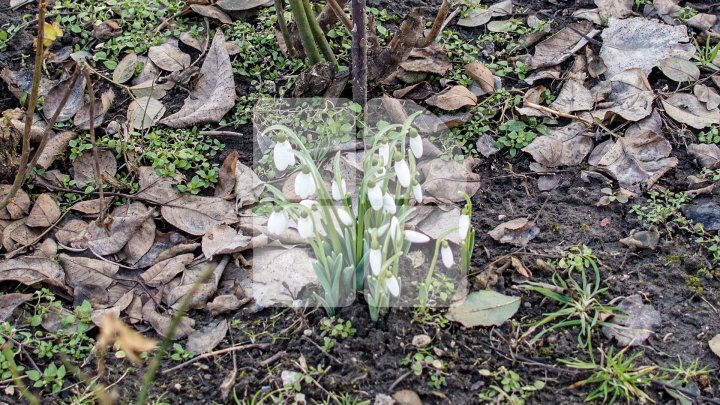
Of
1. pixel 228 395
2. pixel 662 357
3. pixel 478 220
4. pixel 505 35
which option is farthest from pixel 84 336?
pixel 505 35

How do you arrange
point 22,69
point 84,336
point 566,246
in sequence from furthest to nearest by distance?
point 22,69 → point 566,246 → point 84,336

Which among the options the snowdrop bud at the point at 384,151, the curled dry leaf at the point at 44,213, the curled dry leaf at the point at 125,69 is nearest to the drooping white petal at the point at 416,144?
the snowdrop bud at the point at 384,151

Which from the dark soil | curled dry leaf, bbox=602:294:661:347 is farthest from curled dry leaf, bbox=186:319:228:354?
curled dry leaf, bbox=602:294:661:347

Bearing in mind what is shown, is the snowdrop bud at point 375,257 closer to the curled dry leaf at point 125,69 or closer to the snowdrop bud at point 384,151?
the snowdrop bud at point 384,151

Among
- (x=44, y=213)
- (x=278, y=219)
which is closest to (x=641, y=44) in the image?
(x=278, y=219)

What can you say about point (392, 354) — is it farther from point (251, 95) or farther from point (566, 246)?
point (251, 95)

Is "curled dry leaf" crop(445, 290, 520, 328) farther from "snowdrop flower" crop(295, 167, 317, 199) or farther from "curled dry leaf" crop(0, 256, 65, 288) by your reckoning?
"curled dry leaf" crop(0, 256, 65, 288)
